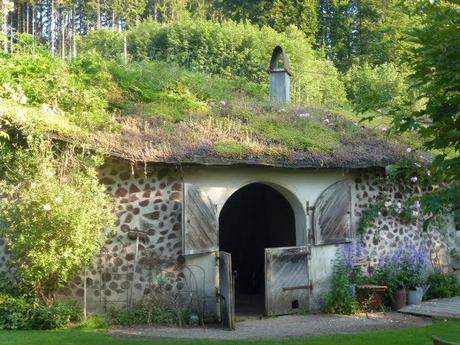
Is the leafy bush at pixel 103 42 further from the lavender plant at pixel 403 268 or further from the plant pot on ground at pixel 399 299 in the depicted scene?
the plant pot on ground at pixel 399 299

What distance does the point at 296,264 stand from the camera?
10.7m

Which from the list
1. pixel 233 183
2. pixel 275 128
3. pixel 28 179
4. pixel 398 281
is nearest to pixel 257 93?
pixel 275 128

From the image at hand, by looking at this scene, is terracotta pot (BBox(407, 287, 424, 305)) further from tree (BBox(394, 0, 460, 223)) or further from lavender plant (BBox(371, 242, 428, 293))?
tree (BBox(394, 0, 460, 223))

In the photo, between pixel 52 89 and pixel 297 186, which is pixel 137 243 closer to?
pixel 297 186

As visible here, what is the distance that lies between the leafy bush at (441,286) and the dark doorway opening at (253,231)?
9.48 ft

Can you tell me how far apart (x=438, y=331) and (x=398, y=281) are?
2.29m

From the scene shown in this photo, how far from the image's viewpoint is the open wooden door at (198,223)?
976 cm

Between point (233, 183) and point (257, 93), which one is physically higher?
point (257, 93)

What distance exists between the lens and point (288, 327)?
9336mm

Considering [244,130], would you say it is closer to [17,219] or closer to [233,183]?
[233,183]

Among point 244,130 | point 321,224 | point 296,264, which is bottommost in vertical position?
point 296,264

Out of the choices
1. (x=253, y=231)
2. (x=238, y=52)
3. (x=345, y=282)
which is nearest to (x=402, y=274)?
(x=345, y=282)

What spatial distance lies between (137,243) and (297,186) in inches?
123

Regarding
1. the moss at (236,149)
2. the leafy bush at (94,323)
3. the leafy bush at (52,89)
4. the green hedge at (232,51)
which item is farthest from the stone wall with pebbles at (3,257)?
the green hedge at (232,51)
